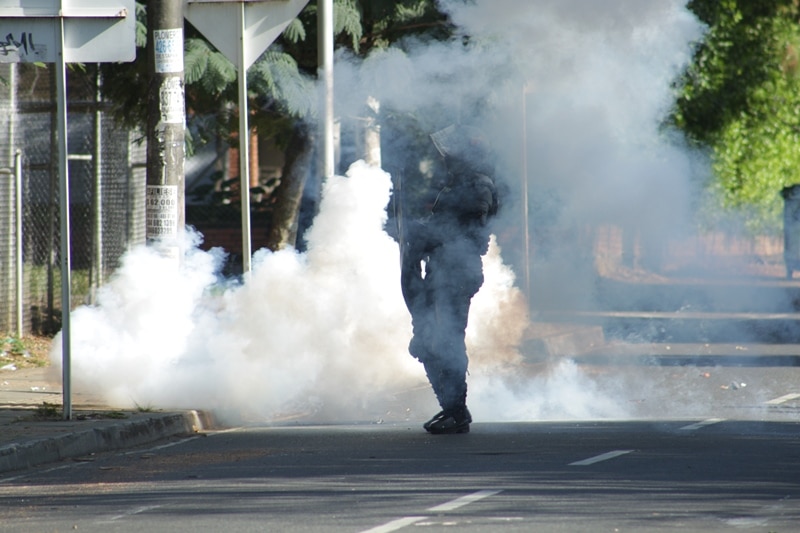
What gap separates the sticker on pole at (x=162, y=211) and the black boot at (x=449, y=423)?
10.2ft

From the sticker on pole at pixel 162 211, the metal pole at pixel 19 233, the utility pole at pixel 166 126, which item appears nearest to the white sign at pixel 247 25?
the utility pole at pixel 166 126

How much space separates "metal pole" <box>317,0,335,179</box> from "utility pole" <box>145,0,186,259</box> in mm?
1572

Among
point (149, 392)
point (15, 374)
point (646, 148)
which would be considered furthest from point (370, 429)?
point (15, 374)

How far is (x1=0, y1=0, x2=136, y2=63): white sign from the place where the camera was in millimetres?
9133

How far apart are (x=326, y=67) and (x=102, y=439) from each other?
4.66 metres

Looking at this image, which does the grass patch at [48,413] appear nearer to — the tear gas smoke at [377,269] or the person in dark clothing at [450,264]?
the tear gas smoke at [377,269]

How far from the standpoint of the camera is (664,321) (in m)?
18.2

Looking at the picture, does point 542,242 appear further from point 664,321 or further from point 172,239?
point 172,239

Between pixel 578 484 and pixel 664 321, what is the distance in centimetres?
1177

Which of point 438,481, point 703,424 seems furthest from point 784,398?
point 438,481

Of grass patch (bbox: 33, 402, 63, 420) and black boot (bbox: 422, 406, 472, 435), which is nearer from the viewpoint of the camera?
black boot (bbox: 422, 406, 472, 435)

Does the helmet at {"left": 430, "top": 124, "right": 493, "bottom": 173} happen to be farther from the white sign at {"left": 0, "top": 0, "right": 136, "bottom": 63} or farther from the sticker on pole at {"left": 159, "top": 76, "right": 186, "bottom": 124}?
the sticker on pole at {"left": 159, "top": 76, "right": 186, "bottom": 124}

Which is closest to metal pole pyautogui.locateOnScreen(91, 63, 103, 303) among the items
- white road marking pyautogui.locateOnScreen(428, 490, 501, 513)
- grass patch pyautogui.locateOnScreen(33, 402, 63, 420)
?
grass patch pyautogui.locateOnScreen(33, 402, 63, 420)

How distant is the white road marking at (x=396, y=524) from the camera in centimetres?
567
